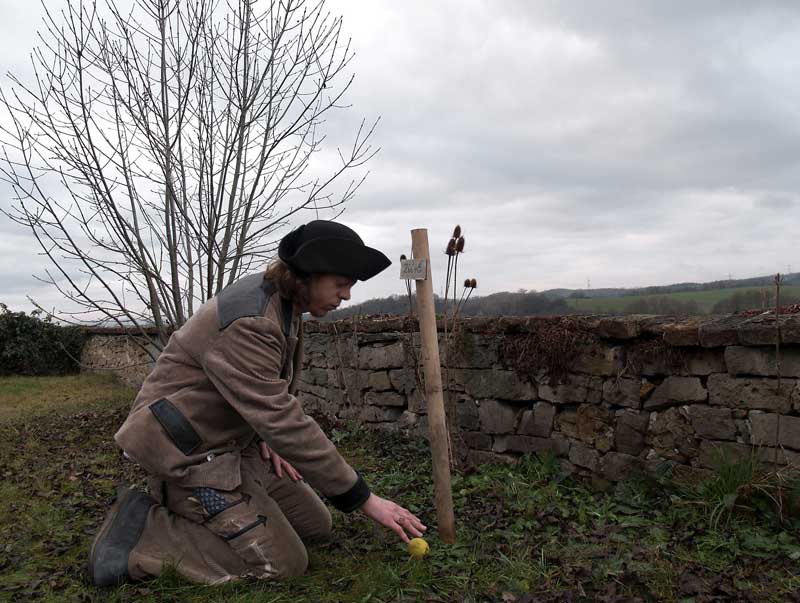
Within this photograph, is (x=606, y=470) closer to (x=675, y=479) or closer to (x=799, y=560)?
(x=675, y=479)

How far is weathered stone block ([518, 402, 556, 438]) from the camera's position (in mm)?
4969

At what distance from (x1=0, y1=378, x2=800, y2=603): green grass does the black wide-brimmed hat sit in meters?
1.46

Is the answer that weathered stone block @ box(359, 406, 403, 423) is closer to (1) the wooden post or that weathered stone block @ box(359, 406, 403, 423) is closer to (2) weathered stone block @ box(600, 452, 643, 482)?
(2) weathered stone block @ box(600, 452, 643, 482)

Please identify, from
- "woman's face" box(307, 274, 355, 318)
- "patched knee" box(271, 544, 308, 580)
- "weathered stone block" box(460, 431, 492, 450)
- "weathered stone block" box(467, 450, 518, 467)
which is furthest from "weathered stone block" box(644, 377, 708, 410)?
"patched knee" box(271, 544, 308, 580)

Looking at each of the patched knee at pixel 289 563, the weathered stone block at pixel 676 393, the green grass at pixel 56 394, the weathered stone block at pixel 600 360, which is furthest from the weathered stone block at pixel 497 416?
the green grass at pixel 56 394

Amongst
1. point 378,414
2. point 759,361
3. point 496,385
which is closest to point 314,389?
point 378,414

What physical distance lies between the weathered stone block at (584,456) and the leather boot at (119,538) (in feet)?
9.61

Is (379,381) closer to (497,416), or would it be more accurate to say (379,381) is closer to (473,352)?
(473,352)

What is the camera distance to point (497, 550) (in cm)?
344

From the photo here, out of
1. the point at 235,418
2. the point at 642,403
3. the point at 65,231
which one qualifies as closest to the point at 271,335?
the point at 235,418

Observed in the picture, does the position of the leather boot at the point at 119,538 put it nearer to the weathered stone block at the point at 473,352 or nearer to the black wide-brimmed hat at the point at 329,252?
the black wide-brimmed hat at the point at 329,252

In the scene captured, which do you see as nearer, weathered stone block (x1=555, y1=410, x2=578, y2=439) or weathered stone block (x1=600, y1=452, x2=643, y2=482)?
weathered stone block (x1=600, y1=452, x2=643, y2=482)

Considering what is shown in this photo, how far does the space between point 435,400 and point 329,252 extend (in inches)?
41.5

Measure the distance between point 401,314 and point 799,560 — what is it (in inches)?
165
